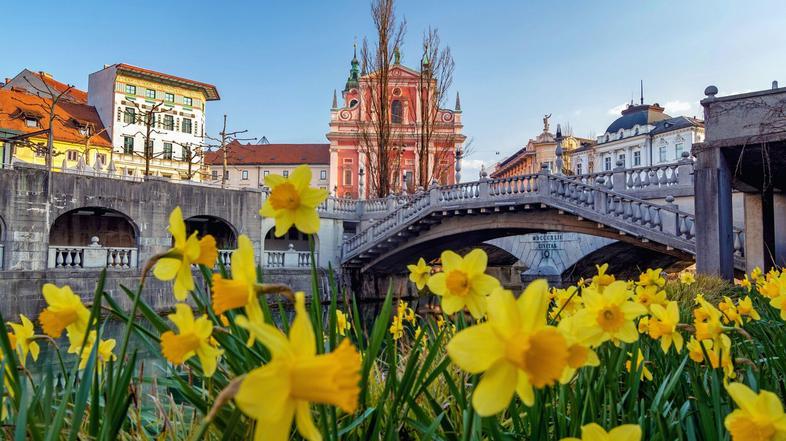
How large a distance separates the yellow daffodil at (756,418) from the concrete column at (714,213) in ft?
29.7

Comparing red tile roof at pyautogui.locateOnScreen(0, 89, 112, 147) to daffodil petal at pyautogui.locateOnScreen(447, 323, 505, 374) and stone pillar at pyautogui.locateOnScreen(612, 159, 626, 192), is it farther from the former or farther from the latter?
daffodil petal at pyautogui.locateOnScreen(447, 323, 505, 374)

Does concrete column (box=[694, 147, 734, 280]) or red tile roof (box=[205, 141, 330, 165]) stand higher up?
red tile roof (box=[205, 141, 330, 165])

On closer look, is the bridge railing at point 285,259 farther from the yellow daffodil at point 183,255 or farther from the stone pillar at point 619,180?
the yellow daffodil at point 183,255

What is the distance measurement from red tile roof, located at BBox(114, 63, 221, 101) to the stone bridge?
30.6 metres

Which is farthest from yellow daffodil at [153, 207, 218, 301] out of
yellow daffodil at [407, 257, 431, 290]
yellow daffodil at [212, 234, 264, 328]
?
yellow daffodil at [407, 257, 431, 290]

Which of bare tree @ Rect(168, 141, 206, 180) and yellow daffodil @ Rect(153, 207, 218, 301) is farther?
bare tree @ Rect(168, 141, 206, 180)

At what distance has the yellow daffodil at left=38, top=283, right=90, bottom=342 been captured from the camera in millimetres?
1023

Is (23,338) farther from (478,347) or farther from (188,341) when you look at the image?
(478,347)

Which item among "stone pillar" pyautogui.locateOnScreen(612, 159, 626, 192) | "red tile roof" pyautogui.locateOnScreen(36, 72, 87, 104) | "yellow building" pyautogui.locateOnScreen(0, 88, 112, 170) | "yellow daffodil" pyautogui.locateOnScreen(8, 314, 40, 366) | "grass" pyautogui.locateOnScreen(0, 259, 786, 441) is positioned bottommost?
"grass" pyautogui.locateOnScreen(0, 259, 786, 441)

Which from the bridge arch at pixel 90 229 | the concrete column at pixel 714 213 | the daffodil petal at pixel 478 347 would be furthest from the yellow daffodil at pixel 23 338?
the bridge arch at pixel 90 229

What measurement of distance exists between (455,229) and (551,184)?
3558 mm

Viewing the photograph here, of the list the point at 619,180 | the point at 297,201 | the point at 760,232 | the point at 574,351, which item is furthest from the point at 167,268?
the point at 619,180

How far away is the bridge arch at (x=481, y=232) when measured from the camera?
13250mm

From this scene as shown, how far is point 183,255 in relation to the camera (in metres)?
0.88
